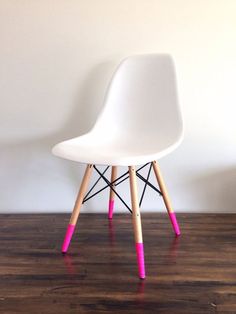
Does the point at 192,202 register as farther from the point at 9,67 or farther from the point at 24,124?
the point at 9,67

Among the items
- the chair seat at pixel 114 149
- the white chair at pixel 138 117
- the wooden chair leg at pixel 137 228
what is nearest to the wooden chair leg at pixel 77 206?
the white chair at pixel 138 117

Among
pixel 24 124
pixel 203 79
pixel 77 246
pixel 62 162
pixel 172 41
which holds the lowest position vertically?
pixel 77 246

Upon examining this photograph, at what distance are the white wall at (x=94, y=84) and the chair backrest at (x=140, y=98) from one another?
0.14m

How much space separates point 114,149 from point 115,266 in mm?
462

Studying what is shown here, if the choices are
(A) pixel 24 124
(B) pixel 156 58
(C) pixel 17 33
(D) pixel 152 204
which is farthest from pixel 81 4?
(D) pixel 152 204

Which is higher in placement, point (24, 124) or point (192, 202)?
point (24, 124)

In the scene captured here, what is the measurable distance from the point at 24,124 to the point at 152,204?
788 millimetres

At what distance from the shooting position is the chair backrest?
1585 millimetres

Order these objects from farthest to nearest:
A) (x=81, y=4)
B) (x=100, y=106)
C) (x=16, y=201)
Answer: (x=16, y=201)
(x=100, y=106)
(x=81, y=4)

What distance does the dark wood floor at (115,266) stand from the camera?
1.18 meters

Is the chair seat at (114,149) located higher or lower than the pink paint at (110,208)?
higher

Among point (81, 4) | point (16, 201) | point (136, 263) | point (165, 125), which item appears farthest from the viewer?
point (16, 201)

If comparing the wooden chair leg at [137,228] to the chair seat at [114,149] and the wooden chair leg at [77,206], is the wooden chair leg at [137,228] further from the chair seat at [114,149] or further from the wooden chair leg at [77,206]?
the wooden chair leg at [77,206]

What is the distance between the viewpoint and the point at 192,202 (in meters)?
1.89
